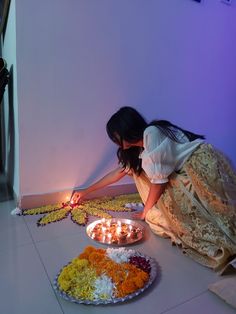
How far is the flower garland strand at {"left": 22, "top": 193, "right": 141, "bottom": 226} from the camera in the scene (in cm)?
140

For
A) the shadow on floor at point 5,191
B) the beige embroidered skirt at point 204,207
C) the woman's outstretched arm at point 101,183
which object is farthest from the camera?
the shadow on floor at point 5,191

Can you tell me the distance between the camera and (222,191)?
1.07 metres

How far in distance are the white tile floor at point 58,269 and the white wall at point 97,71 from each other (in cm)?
37

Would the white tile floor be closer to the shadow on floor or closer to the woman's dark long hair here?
the shadow on floor

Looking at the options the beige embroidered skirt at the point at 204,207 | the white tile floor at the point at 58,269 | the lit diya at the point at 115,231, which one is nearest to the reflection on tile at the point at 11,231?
the white tile floor at the point at 58,269

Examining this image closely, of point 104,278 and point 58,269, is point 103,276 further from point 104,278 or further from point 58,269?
point 58,269

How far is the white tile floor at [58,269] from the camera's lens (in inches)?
32.1

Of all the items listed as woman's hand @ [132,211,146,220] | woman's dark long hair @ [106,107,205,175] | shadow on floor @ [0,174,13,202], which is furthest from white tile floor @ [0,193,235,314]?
woman's dark long hair @ [106,107,205,175]

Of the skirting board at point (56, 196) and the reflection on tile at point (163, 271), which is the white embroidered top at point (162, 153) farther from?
the skirting board at point (56, 196)

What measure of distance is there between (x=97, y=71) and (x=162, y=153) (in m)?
0.73

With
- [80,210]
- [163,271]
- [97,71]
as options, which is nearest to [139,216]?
[80,210]

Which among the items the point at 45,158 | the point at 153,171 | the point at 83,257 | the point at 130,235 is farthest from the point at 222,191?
the point at 45,158

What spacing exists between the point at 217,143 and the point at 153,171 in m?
1.25

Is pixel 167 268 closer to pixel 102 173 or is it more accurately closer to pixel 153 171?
pixel 153 171
